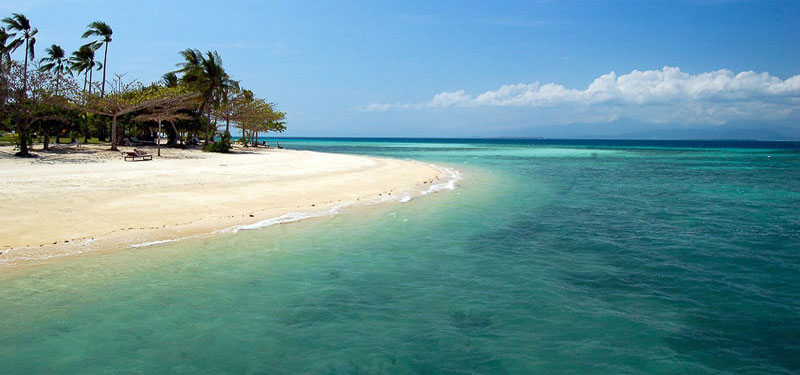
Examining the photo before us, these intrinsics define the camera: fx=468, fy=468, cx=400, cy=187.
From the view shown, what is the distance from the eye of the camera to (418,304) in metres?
7.73

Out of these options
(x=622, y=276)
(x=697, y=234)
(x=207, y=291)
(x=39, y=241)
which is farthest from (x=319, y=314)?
(x=697, y=234)

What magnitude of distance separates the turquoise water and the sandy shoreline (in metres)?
1.27

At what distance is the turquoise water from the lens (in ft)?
19.3

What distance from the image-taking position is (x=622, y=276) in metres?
9.29

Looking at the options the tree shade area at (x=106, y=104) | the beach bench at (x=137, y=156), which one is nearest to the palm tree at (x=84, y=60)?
the tree shade area at (x=106, y=104)

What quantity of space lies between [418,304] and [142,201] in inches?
449

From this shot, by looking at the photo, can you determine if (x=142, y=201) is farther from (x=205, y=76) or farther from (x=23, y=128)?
(x=205, y=76)

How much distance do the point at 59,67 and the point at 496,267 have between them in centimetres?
7708

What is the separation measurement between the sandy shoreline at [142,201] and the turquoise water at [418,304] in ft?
4.18

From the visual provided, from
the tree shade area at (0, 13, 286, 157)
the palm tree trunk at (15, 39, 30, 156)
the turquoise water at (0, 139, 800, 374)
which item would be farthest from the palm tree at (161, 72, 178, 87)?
the turquoise water at (0, 139, 800, 374)

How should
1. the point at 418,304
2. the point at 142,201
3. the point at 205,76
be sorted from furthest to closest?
1. the point at 205,76
2. the point at 142,201
3. the point at 418,304

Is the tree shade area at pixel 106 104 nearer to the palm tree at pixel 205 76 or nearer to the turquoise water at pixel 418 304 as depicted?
the palm tree at pixel 205 76

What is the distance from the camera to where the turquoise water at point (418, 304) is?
19.3 ft

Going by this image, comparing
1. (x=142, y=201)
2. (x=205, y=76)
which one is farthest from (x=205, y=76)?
(x=142, y=201)
